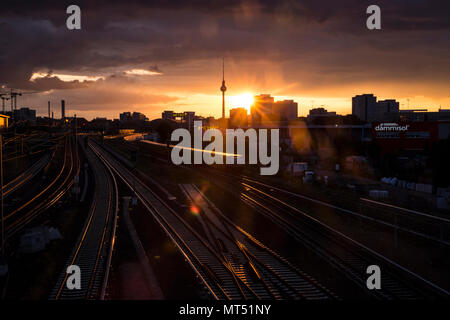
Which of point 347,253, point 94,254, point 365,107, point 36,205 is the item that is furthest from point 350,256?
point 365,107

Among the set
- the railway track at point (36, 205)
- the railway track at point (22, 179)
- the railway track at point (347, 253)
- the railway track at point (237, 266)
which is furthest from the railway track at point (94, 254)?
the railway track at point (22, 179)

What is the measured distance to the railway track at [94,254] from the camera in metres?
9.83

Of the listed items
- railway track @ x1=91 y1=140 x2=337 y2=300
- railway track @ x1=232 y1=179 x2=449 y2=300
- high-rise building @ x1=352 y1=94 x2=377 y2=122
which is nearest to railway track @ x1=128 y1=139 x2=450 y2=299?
railway track @ x1=232 y1=179 x2=449 y2=300

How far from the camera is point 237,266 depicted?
37.6 ft

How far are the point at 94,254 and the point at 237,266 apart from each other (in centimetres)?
512

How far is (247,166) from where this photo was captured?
41.7 meters

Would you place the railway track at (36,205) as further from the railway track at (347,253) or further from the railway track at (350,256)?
the railway track at (350,256)

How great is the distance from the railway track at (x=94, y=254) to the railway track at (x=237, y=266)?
8.25 ft

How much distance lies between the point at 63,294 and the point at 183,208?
1148cm

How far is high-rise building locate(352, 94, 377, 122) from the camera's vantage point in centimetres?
16138

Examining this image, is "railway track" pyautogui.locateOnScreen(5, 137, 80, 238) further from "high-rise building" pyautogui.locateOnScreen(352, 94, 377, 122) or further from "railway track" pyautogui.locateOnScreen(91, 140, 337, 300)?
"high-rise building" pyautogui.locateOnScreen(352, 94, 377, 122)

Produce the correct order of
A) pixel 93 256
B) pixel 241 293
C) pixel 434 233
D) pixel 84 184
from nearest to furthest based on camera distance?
1. pixel 241 293
2. pixel 93 256
3. pixel 434 233
4. pixel 84 184
